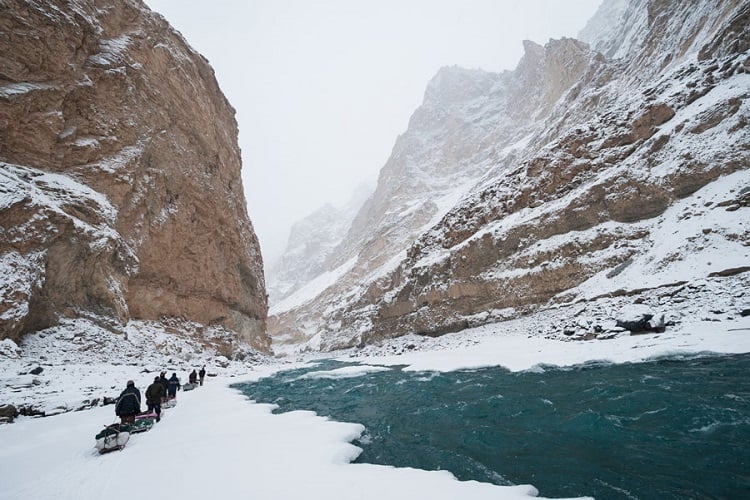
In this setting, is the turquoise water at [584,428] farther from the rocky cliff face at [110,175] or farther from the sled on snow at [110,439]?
the rocky cliff face at [110,175]

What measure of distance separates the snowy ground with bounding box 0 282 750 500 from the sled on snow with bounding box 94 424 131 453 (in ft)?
0.54

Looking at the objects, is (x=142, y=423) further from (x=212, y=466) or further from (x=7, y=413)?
(x=212, y=466)

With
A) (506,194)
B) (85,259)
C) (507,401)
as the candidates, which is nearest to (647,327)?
(507,401)

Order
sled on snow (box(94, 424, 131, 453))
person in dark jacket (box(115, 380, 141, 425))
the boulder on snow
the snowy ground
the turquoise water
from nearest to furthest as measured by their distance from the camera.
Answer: the snowy ground
the turquoise water
sled on snow (box(94, 424, 131, 453))
person in dark jacket (box(115, 380, 141, 425))
the boulder on snow

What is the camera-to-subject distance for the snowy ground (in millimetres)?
4922

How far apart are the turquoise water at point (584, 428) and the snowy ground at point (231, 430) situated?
1.00 m

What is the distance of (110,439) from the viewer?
7.14 m

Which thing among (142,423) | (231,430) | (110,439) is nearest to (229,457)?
(231,430)

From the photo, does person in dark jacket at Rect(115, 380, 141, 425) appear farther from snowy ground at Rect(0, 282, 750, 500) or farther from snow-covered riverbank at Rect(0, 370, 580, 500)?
snowy ground at Rect(0, 282, 750, 500)

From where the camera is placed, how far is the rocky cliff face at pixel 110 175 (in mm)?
19156

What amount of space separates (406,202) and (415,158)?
1257 inches

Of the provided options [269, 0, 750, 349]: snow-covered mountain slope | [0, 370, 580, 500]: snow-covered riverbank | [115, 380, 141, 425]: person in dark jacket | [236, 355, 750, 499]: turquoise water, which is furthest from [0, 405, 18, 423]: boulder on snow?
[269, 0, 750, 349]: snow-covered mountain slope

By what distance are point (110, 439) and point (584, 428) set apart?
10.3 meters

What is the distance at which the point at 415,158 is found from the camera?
503 feet
